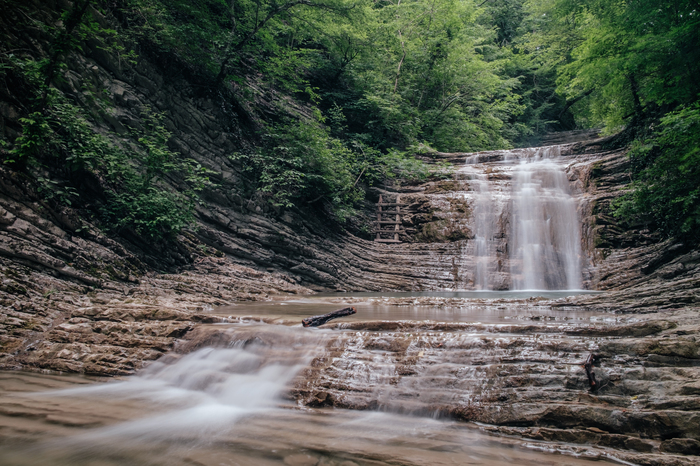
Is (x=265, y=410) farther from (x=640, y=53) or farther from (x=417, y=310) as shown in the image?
(x=640, y=53)

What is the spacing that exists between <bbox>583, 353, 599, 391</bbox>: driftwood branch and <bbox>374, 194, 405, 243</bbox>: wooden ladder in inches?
471

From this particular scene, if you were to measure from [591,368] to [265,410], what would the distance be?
2.87 m

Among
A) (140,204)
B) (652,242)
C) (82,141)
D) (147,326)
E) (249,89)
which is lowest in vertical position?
(147,326)

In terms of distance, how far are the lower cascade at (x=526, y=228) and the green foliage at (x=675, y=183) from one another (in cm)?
271

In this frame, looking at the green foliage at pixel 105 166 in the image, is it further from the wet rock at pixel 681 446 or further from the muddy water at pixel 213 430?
the wet rock at pixel 681 446

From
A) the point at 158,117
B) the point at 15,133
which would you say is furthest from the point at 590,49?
the point at 15,133

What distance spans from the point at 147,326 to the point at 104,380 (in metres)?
0.92

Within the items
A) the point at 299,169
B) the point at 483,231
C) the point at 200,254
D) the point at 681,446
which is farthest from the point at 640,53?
the point at 200,254

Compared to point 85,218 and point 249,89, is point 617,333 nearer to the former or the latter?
point 85,218

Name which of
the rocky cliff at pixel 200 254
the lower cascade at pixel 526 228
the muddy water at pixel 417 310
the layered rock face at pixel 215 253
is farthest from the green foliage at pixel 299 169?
the lower cascade at pixel 526 228

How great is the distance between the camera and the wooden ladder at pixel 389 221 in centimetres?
1505

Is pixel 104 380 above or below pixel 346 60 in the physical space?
below

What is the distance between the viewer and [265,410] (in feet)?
11.1

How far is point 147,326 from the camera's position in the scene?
15.8ft
